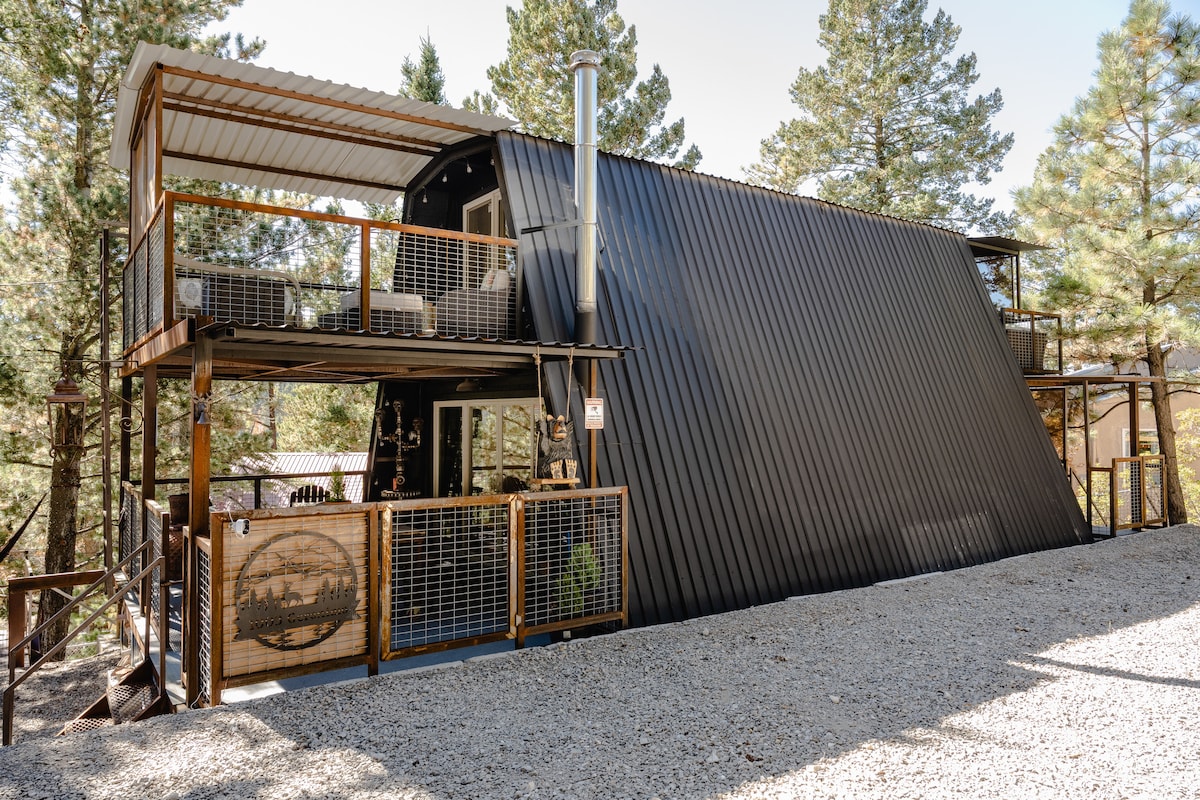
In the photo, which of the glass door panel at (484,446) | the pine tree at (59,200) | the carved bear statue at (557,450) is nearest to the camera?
the carved bear statue at (557,450)

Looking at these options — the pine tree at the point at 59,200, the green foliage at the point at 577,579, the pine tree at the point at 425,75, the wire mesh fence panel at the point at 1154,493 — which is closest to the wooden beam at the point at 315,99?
the green foliage at the point at 577,579

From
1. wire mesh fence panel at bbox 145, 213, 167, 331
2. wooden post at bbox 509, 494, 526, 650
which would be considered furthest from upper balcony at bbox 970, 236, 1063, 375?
wire mesh fence panel at bbox 145, 213, 167, 331

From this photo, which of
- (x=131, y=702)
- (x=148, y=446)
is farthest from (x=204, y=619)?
(x=148, y=446)

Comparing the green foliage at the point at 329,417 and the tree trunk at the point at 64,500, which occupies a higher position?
the green foliage at the point at 329,417

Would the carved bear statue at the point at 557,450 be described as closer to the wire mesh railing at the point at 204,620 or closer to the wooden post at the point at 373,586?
the wooden post at the point at 373,586

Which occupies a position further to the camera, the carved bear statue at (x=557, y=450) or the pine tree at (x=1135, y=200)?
the pine tree at (x=1135, y=200)

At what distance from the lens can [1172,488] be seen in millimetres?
12602

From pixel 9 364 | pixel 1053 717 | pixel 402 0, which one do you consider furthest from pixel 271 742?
pixel 402 0

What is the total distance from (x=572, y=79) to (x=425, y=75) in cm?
351

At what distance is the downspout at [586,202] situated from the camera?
649 cm

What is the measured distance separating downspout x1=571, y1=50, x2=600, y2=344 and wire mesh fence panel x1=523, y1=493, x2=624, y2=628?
4.88 feet

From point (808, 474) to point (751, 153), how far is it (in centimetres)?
1796

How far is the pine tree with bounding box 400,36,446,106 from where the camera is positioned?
58.3ft

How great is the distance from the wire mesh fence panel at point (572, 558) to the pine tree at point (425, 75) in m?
14.6
